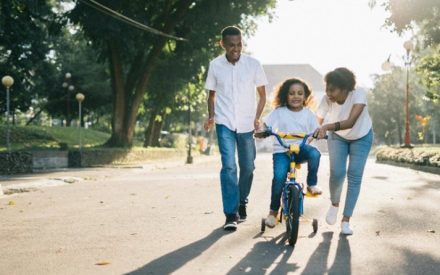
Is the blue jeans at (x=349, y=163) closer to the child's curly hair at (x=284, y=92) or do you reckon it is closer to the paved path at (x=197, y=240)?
the paved path at (x=197, y=240)

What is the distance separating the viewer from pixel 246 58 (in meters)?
7.06

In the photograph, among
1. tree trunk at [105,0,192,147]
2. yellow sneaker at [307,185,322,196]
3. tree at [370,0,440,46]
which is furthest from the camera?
tree trunk at [105,0,192,147]

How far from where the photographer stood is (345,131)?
6.41 meters

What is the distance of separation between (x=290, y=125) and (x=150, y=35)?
20971 mm

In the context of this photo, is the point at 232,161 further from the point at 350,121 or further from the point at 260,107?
the point at 350,121

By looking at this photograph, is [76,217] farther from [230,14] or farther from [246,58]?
[230,14]

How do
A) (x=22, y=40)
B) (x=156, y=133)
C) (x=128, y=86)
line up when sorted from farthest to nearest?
1. (x=156, y=133)
2. (x=128, y=86)
3. (x=22, y=40)

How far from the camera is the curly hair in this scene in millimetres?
6199

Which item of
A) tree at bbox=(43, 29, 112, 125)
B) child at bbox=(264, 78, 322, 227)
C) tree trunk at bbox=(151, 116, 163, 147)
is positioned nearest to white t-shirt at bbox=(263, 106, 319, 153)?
child at bbox=(264, 78, 322, 227)

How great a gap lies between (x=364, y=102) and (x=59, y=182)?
10.0 m

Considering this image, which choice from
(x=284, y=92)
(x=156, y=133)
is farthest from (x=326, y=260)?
(x=156, y=133)

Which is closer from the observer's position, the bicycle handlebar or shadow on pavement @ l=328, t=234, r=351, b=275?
shadow on pavement @ l=328, t=234, r=351, b=275

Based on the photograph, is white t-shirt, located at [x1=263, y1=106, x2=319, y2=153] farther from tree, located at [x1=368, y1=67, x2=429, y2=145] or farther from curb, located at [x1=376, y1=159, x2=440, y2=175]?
tree, located at [x1=368, y1=67, x2=429, y2=145]

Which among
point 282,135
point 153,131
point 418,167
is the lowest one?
point 418,167
